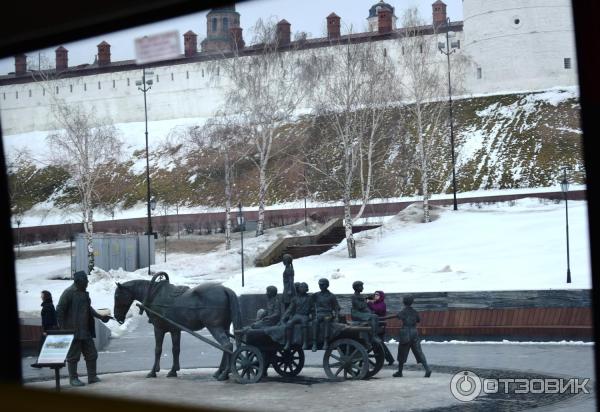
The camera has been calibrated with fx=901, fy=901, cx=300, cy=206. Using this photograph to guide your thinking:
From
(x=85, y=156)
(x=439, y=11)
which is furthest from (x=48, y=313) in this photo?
(x=439, y=11)

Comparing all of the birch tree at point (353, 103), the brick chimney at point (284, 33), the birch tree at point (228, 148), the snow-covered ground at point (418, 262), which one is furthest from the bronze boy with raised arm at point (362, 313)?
the brick chimney at point (284, 33)

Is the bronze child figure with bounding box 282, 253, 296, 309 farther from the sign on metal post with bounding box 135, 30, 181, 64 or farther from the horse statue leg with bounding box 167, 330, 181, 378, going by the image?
the sign on metal post with bounding box 135, 30, 181, 64

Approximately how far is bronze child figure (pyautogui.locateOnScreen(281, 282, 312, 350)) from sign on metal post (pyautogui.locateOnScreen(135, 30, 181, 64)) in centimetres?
441

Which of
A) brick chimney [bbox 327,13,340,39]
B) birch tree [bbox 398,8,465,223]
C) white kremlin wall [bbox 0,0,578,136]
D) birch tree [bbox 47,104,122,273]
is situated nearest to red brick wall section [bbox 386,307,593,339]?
birch tree [bbox 398,8,465,223]

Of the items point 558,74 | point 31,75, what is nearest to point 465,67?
point 558,74

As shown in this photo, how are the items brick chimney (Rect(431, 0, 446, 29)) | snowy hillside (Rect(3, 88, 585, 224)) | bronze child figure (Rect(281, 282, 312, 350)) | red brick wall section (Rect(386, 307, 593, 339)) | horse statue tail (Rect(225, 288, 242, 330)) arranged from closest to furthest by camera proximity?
bronze child figure (Rect(281, 282, 312, 350))
horse statue tail (Rect(225, 288, 242, 330))
red brick wall section (Rect(386, 307, 593, 339))
snowy hillside (Rect(3, 88, 585, 224))
brick chimney (Rect(431, 0, 446, 29))

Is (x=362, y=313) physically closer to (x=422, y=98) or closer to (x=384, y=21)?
(x=422, y=98)

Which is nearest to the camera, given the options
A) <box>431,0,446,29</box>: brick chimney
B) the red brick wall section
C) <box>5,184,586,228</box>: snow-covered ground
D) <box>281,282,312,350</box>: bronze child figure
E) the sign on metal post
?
the sign on metal post

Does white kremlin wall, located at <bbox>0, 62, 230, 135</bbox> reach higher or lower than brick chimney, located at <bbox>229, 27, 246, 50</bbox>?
higher

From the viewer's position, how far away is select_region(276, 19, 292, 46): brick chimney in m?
27.3

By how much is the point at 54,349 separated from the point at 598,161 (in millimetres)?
6071

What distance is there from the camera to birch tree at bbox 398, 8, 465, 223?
30625 mm

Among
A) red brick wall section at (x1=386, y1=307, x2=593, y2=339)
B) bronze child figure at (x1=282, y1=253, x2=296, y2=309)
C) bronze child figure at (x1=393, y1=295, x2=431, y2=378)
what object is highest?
bronze child figure at (x1=282, y1=253, x2=296, y2=309)

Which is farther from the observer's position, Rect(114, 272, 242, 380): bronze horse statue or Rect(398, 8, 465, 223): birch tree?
Rect(398, 8, 465, 223): birch tree
